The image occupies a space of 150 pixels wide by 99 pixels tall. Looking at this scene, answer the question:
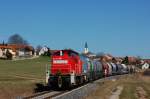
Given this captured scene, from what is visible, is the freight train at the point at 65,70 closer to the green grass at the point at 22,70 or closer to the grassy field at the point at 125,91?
the grassy field at the point at 125,91

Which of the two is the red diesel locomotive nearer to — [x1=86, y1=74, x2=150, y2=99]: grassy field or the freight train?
the freight train

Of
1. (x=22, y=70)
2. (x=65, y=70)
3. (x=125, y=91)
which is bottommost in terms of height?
(x=125, y=91)

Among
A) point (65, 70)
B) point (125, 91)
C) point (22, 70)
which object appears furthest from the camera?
point (22, 70)

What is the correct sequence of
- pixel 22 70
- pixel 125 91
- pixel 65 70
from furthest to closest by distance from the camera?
pixel 22 70 < pixel 125 91 < pixel 65 70

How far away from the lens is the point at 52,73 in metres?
38.7

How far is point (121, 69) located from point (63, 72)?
8307 cm

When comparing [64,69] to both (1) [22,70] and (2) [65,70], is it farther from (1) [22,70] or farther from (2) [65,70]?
(1) [22,70]

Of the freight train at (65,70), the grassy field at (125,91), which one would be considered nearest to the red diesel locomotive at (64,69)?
the freight train at (65,70)

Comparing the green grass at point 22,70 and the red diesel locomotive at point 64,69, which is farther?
the green grass at point 22,70

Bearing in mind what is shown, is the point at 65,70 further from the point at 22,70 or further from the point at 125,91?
the point at 22,70

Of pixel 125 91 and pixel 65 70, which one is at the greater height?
pixel 65 70

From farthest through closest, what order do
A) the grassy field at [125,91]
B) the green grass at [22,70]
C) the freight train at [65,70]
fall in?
Answer: the green grass at [22,70] < the freight train at [65,70] < the grassy field at [125,91]

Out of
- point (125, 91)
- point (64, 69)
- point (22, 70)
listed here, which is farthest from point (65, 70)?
point (22, 70)

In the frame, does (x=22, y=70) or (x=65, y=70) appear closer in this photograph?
(x=65, y=70)
